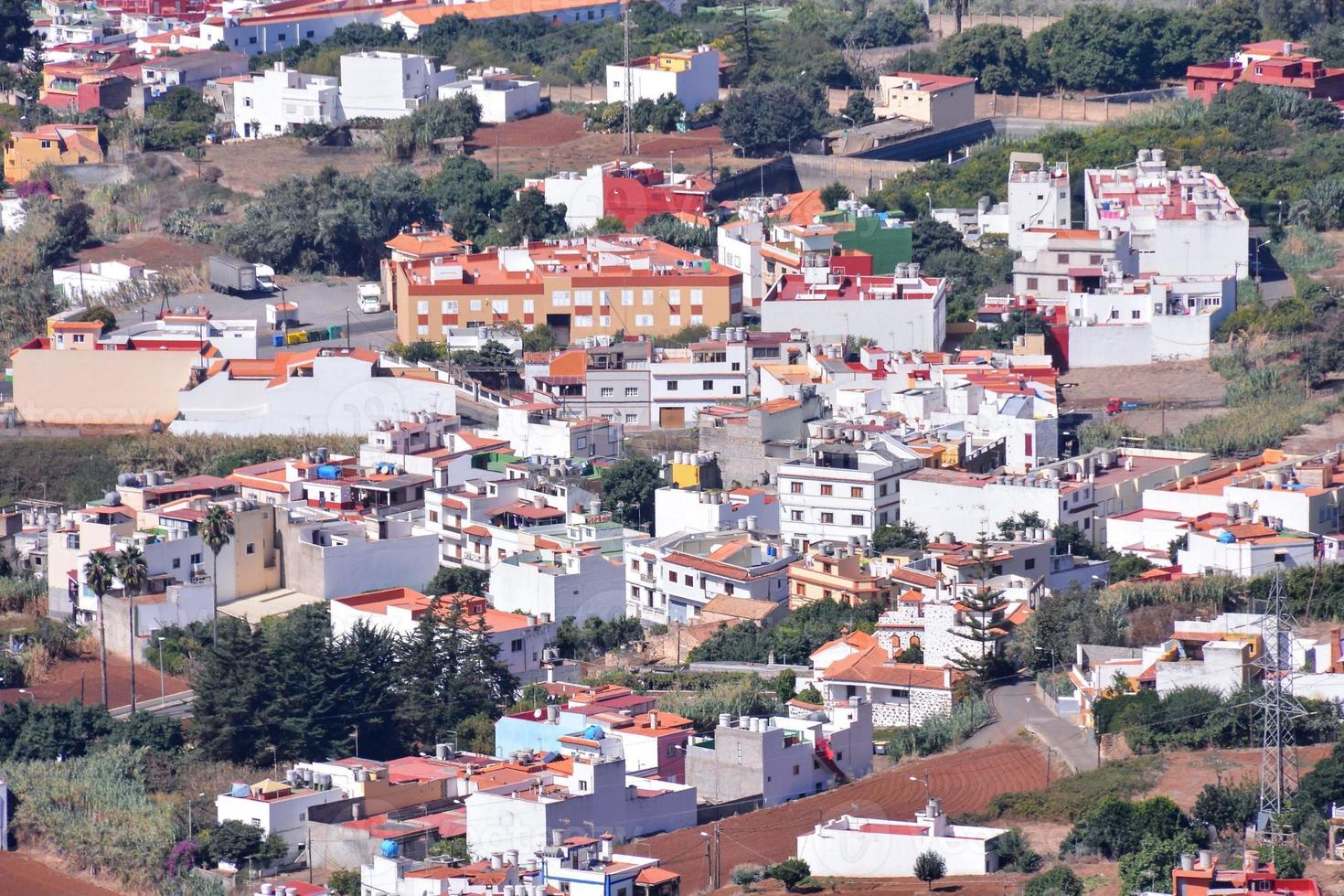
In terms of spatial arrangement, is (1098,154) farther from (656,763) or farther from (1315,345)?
(656,763)

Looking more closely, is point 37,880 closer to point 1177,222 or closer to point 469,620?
point 469,620

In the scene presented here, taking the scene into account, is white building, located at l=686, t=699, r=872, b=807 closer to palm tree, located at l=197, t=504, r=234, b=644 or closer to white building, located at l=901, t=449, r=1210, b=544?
white building, located at l=901, t=449, r=1210, b=544

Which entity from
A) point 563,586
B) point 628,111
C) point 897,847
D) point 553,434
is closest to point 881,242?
point 553,434

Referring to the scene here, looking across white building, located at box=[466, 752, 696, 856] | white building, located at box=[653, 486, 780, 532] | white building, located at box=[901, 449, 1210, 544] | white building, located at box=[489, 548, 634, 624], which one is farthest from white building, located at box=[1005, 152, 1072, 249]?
white building, located at box=[466, 752, 696, 856]

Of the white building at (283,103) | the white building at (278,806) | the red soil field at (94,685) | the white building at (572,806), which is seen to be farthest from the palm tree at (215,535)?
the white building at (283,103)

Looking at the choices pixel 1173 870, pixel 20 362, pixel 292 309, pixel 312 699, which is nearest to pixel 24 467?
pixel 20 362

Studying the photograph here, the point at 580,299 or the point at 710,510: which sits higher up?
the point at 580,299

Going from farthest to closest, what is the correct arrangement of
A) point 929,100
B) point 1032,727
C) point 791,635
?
1. point 929,100
2. point 791,635
3. point 1032,727
